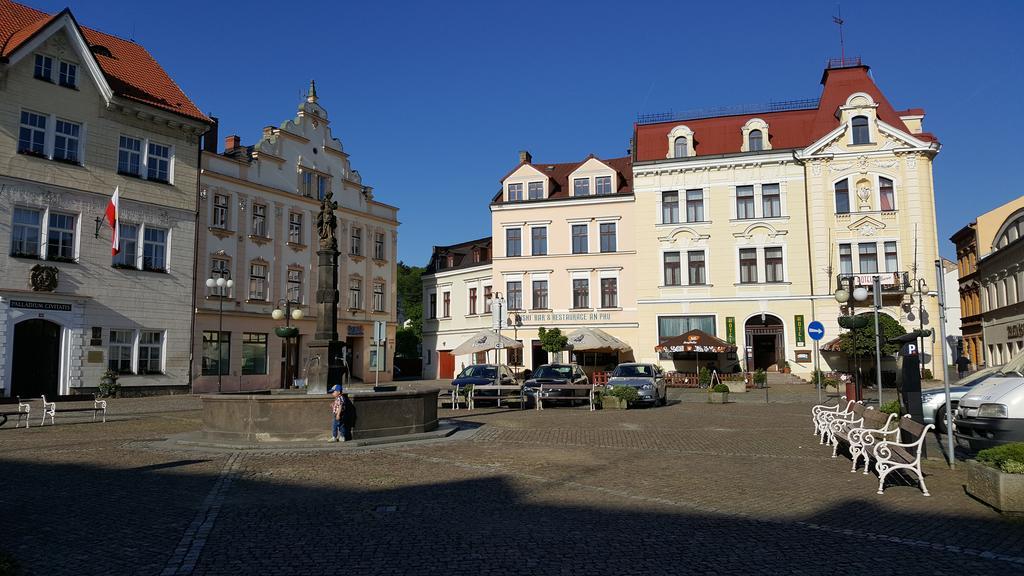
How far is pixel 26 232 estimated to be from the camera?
28016mm

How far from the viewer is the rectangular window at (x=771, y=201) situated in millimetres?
40031

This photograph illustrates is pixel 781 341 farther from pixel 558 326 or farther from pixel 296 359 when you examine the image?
pixel 296 359

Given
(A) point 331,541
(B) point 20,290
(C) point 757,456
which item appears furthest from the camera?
(B) point 20,290

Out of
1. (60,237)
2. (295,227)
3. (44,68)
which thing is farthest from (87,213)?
(295,227)

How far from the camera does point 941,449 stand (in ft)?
42.2

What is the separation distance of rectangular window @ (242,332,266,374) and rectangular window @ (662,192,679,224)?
23.7m

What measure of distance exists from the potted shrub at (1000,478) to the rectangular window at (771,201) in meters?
33.1

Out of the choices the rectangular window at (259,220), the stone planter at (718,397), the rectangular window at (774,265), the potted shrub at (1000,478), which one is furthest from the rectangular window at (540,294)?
the potted shrub at (1000,478)

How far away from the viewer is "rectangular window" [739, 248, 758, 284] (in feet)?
132

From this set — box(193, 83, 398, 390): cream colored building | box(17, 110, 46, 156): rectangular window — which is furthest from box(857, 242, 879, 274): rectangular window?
box(17, 110, 46, 156): rectangular window

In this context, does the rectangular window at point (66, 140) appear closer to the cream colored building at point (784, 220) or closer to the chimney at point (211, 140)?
the chimney at point (211, 140)

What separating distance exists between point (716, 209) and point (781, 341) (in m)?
8.22

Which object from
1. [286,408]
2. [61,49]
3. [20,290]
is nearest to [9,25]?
[61,49]

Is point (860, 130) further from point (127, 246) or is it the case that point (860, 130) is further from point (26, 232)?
point (26, 232)
